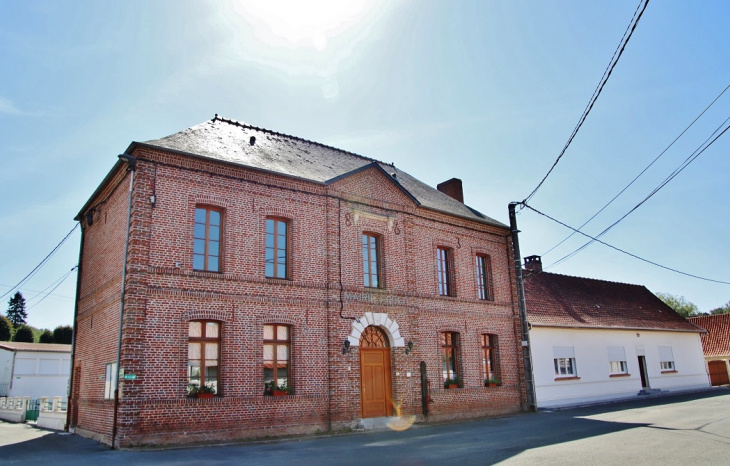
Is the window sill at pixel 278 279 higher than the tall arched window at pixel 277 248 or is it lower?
lower

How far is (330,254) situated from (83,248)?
325 inches

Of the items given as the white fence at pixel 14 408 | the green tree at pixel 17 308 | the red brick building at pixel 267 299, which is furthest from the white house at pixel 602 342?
the green tree at pixel 17 308

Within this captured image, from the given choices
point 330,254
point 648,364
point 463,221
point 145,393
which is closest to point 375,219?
point 330,254

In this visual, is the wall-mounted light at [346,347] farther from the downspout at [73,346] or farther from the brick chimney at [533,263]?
the brick chimney at [533,263]

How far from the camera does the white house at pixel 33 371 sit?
1238 inches

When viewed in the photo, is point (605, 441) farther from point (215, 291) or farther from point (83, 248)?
point (83, 248)

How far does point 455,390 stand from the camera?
1802 cm

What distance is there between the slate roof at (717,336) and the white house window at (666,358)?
7.47 metres

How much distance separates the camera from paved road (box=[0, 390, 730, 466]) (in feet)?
32.2

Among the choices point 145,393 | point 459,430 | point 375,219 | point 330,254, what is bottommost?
point 459,430

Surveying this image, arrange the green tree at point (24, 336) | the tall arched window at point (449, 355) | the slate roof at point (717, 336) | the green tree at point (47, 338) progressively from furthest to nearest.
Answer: the green tree at point (47, 338) → the green tree at point (24, 336) → the slate roof at point (717, 336) → the tall arched window at point (449, 355)

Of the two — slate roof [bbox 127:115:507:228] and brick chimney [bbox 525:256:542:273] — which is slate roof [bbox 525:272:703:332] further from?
slate roof [bbox 127:115:507:228]

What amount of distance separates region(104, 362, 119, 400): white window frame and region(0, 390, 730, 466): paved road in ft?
3.63

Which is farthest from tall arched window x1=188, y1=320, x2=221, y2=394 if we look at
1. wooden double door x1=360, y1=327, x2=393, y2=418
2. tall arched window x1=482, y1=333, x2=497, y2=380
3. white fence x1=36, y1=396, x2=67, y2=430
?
tall arched window x1=482, y1=333, x2=497, y2=380
